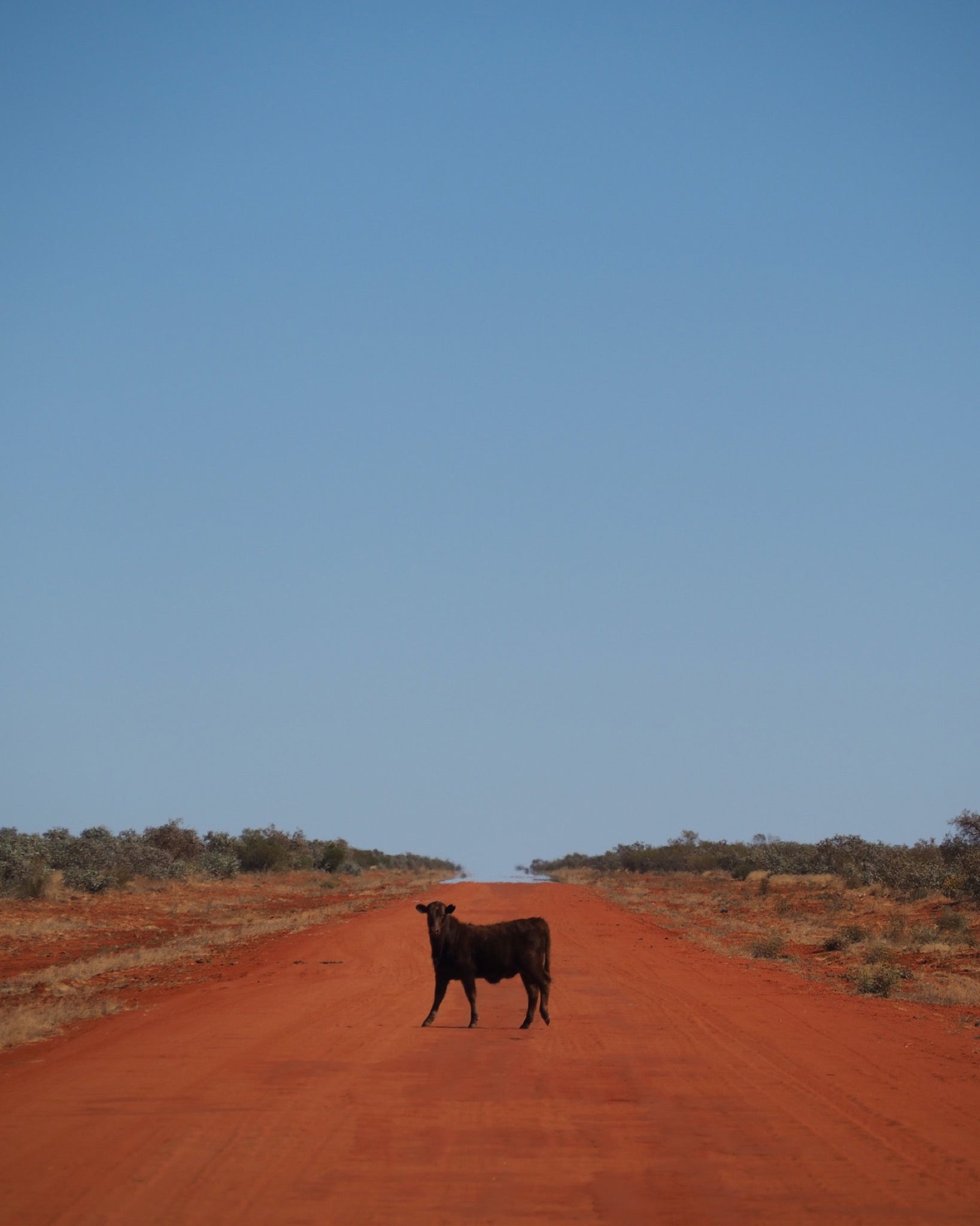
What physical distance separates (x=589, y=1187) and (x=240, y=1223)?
2196 mm

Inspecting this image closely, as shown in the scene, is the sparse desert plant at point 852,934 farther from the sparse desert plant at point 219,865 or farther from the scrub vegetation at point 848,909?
the sparse desert plant at point 219,865

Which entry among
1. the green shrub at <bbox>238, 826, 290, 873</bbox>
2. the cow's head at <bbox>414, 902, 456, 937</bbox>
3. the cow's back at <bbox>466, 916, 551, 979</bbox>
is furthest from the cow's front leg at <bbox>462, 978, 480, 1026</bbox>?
the green shrub at <bbox>238, 826, 290, 873</bbox>

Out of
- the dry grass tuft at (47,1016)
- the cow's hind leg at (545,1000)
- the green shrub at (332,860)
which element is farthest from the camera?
the green shrub at (332,860)

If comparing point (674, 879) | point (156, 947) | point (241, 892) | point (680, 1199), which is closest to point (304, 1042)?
point (680, 1199)

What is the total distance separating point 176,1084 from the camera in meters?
10.2

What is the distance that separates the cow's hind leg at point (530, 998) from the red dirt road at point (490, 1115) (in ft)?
0.87

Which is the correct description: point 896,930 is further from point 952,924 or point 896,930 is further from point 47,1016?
point 47,1016

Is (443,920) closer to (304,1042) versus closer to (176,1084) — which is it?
(304,1042)

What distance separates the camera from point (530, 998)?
1386cm

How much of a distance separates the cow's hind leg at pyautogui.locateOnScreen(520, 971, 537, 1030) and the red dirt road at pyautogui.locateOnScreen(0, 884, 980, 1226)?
0.26 m

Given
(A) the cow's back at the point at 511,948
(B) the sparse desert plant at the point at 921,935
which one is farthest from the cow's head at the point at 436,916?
(B) the sparse desert plant at the point at 921,935

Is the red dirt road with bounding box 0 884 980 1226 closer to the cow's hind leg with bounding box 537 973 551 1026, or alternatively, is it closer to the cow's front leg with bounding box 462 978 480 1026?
the cow's front leg with bounding box 462 978 480 1026

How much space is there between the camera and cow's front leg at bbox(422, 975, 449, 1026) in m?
13.8

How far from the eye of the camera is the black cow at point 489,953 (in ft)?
46.2
